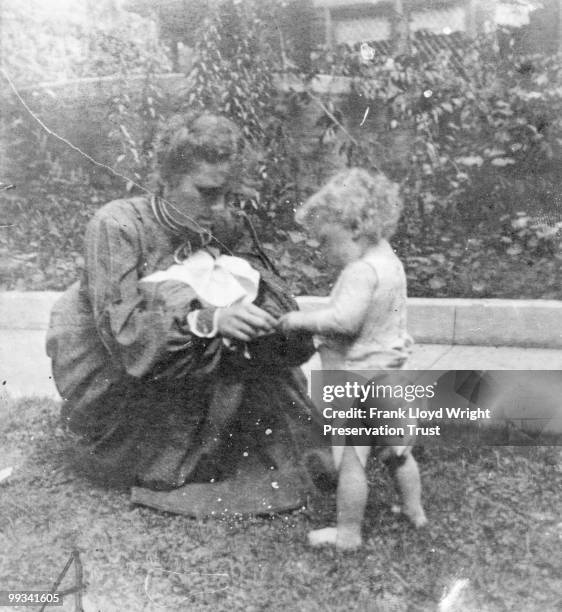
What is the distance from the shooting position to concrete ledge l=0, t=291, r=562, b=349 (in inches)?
90.0

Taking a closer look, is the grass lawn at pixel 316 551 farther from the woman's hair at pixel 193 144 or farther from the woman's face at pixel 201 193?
the woman's hair at pixel 193 144

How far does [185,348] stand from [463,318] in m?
1.18

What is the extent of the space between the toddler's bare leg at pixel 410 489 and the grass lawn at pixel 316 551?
0.04 meters

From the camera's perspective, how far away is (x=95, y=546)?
1971mm

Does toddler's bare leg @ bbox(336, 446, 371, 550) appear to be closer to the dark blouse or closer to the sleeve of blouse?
the dark blouse

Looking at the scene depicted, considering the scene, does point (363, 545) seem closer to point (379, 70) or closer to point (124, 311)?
point (124, 311)

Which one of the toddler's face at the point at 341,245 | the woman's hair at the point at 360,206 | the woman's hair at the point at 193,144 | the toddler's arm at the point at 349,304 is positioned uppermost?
the woman's hair at the point at 193,144

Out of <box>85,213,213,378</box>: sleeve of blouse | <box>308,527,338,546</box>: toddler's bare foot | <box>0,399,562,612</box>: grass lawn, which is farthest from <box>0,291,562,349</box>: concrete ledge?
<box>308,527,338,546</box>: toddler's bare foot

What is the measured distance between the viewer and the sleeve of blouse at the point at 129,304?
183cm

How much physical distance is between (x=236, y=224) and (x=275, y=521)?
0.91 meters

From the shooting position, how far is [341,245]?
6.08 ft

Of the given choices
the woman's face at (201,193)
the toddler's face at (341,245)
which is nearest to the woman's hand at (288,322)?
the toddler's face at (341,245)

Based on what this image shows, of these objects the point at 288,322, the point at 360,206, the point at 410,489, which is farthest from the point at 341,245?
the point at 410,489

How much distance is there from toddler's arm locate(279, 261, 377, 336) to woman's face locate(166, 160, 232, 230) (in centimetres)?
45
